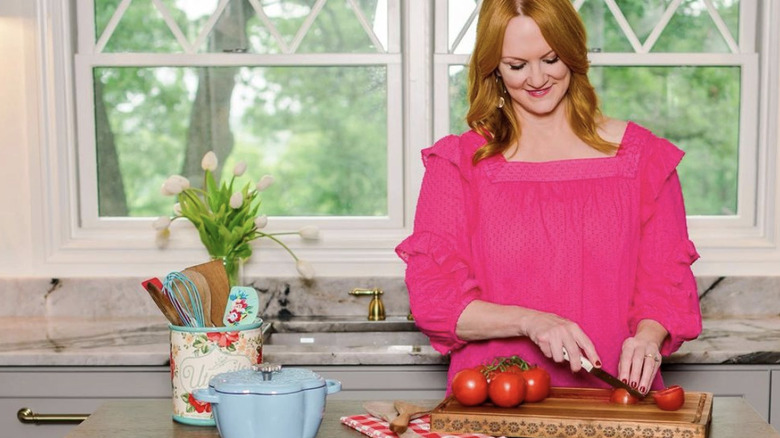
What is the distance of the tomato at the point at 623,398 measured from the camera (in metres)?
1.49

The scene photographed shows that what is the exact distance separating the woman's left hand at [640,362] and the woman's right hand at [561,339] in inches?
2.8

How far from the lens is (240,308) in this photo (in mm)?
1503

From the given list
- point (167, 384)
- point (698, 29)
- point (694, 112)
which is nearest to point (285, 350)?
point (167, 384)

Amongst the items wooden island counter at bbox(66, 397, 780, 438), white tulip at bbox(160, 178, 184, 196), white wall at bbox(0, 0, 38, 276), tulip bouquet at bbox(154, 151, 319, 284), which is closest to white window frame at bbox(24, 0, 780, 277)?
white wall at bbox(0, 0, 38, 276)

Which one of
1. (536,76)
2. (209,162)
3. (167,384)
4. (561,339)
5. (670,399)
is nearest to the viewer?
(670,399)

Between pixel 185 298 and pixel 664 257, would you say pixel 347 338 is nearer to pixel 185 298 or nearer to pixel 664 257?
pixel 664 257

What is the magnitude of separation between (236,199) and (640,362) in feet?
4.52

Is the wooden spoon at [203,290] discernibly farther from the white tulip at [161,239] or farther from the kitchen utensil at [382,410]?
the white tulip at [161,239]

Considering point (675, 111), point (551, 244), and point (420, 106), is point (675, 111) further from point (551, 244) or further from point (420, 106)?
point (551, 244)

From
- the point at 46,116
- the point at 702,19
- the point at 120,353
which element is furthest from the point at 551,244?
the point at 46,116

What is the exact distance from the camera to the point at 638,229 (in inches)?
72.9

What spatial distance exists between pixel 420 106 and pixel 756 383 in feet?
3.88

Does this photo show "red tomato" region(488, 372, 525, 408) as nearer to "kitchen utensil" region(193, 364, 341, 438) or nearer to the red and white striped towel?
the red and white striped towel

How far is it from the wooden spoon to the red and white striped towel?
26 centimetres
